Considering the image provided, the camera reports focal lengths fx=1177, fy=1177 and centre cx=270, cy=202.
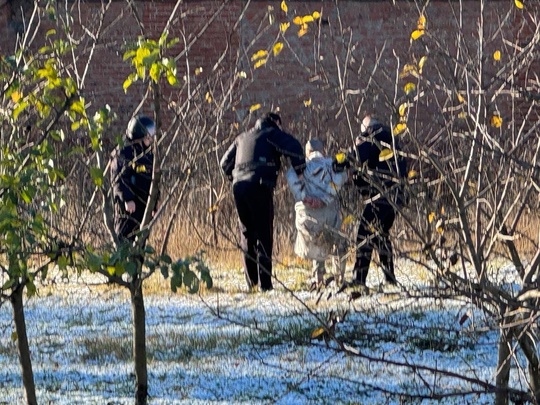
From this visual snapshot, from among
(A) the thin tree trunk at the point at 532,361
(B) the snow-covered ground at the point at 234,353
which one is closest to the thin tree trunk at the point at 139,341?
(B) the snow-covered ground at the point at 234,353

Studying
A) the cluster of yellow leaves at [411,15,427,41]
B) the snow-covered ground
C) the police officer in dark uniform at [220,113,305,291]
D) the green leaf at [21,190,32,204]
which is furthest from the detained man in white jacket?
the green leaf at [21,190,32,204]

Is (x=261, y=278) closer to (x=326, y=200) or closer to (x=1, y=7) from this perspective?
(x=326, y=200)

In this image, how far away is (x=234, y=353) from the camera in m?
7.79

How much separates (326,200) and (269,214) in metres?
0.53

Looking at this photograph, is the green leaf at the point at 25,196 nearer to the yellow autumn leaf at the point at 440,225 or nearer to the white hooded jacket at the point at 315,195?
the yellow autumn leaf at the point at 440,225

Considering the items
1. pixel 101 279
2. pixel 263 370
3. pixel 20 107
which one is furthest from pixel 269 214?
pixel 20 107

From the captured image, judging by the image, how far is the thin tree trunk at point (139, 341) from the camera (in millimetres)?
6180

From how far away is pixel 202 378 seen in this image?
23.4ft

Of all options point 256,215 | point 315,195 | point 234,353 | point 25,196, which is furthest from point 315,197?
point 25,196

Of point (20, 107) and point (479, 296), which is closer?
point (479, 296)

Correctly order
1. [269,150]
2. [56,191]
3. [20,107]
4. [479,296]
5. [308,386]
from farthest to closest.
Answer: [269,150], [308,386], [56,191], [20,107], [479,296]

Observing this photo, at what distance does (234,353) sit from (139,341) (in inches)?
64.8

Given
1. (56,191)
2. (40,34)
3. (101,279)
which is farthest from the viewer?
(40,34)

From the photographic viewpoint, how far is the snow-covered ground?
6699 mm
